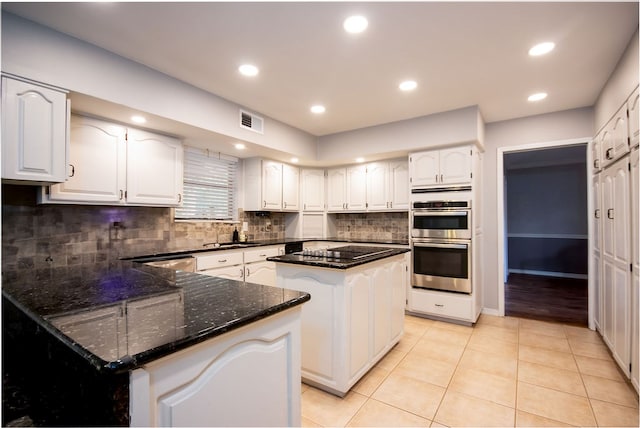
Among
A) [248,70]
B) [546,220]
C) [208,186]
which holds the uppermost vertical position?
[248,70]

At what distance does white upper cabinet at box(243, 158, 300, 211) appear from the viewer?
13.7ft

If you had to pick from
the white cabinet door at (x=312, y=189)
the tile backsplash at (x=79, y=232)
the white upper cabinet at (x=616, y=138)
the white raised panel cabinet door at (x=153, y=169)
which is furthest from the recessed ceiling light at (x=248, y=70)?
the white upper cabinet at (x=616, y=138)

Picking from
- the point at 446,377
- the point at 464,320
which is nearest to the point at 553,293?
the point at 464,320

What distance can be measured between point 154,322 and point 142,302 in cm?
29

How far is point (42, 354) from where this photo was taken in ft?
3.12

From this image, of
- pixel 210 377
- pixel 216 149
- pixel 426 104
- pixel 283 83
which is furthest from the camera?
pixel 216 149

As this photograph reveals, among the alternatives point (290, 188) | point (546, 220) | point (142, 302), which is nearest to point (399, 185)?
point (290, 188)

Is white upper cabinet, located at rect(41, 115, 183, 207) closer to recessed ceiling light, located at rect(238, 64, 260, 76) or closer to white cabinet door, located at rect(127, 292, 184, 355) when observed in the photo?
recessed ceiling light, located at rect(238, 64, 260, 76)

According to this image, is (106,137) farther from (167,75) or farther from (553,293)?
(553,293)

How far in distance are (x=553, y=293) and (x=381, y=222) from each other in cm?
308

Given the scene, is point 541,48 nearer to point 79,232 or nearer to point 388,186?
point 388,186

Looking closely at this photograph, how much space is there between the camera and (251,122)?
11.2ft

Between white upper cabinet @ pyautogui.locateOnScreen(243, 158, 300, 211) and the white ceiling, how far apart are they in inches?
46.5

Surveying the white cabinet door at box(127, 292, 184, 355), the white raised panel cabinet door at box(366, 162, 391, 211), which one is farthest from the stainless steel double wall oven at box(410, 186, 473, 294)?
the white cabinet door at box(127, 292, 184, 355)
